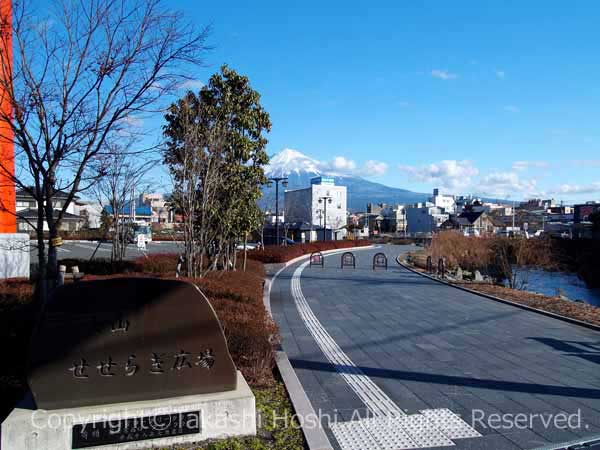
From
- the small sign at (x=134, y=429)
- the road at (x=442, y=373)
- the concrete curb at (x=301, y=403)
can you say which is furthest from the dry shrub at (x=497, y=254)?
the small sign at (x=134, y=429)

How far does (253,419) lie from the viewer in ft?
12.6

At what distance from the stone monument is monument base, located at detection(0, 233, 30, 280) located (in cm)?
797

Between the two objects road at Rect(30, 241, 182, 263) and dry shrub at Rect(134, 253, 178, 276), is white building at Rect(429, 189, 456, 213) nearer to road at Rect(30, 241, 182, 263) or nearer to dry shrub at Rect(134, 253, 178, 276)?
road at Rect(30, 241, 182, 263)

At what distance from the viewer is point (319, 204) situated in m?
79.2

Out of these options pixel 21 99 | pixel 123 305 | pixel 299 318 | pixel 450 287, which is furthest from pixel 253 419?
pixel 450 287

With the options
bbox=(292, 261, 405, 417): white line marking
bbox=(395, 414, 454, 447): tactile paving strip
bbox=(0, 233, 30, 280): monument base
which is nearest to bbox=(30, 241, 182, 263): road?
bbox=(0, 233, 30, 280): monument base

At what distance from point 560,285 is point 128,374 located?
86.0 feet

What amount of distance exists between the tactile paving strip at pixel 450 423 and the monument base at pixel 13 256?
9.54 metres

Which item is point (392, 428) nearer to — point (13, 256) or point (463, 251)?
point (13, 256)

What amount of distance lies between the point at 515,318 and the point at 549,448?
6.81 m

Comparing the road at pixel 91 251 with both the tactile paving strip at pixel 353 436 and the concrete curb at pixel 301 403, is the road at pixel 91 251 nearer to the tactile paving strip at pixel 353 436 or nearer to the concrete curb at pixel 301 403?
the concrete curb at pixel 301 403

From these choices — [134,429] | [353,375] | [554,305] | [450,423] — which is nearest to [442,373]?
[353,375]

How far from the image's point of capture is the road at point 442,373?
4.13 meters

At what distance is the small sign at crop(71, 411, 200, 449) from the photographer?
3436 millimetres
